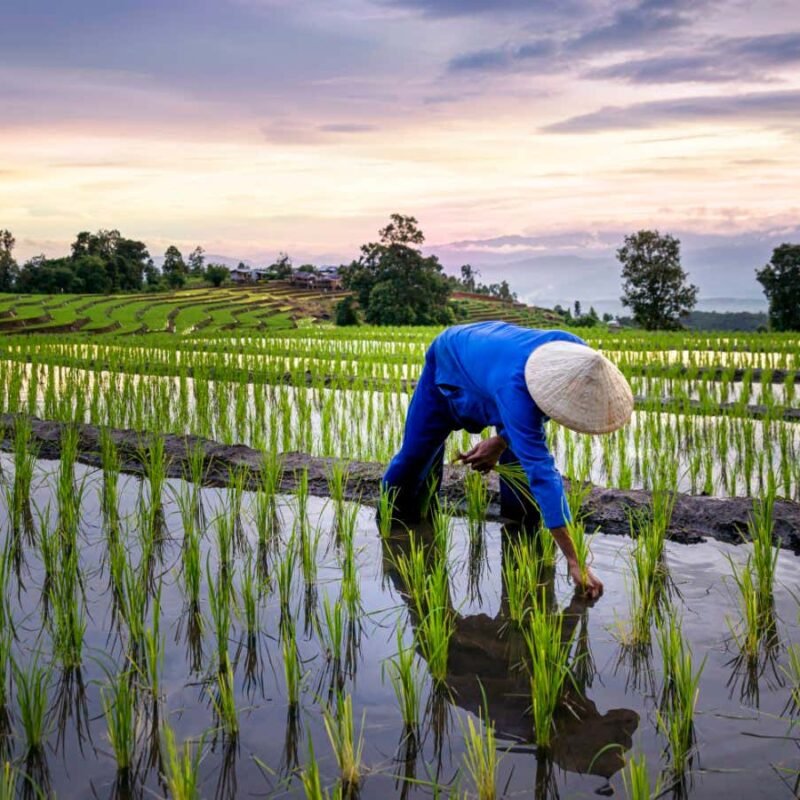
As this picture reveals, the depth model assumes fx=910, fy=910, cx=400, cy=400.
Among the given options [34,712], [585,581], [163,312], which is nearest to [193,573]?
[34,712]

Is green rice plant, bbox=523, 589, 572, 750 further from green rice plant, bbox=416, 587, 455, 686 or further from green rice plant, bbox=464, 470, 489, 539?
green rice plant, bbox=464, 470, 489, 539

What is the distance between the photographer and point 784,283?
29.9 metres

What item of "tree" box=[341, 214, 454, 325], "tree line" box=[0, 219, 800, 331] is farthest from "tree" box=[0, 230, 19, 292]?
"tree" box=[341, 214, 454, 325]

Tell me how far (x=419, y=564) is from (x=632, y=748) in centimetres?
96

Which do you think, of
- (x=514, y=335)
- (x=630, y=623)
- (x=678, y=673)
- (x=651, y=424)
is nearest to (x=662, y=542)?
(x=630, y=623)

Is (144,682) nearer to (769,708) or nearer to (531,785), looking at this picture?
(531,785)

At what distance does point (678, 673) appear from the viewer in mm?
2230

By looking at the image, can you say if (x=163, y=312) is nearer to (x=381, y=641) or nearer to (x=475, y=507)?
(x=475, y=507)

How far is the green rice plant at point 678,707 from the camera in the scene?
2.13 m

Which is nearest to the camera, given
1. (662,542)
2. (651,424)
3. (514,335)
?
(514,335)

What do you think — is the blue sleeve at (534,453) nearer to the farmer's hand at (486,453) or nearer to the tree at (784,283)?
the farmer's hand at (486,453)

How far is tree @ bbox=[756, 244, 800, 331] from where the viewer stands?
29812 mm

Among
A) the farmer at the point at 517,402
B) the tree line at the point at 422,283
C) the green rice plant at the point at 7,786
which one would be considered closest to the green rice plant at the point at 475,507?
the farmer at the point at 517,402

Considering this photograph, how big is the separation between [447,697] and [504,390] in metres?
1.00
